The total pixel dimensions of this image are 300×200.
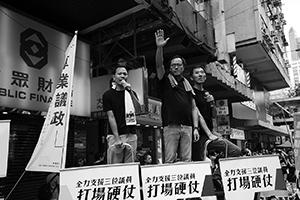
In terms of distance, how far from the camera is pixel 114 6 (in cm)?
695

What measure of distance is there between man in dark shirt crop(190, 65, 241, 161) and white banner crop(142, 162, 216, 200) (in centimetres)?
111

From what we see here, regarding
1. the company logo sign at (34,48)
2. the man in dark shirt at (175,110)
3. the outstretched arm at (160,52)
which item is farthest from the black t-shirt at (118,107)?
the company logo sign at (34,48)

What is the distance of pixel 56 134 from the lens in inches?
157

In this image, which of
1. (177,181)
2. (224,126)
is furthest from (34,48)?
(224,126)

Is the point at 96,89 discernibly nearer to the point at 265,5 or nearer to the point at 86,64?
the point at 86,64

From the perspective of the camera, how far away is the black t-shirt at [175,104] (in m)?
3.80

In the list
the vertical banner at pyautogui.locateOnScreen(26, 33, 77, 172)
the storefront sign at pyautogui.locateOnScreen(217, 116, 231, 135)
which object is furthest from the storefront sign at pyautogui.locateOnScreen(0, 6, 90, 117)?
the storefront sign at pyautogui.locateOnScreen(217, 116, 231, 135)

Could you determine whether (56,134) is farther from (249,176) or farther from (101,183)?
(249,176)

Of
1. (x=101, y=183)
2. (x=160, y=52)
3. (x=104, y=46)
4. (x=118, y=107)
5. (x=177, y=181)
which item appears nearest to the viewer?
(x=101, y=183)

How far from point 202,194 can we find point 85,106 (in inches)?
234

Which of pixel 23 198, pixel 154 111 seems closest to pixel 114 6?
pixel 154 111

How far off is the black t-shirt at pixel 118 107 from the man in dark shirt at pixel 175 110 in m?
0.54

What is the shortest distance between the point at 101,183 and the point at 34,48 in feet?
17.7

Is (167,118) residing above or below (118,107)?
below
